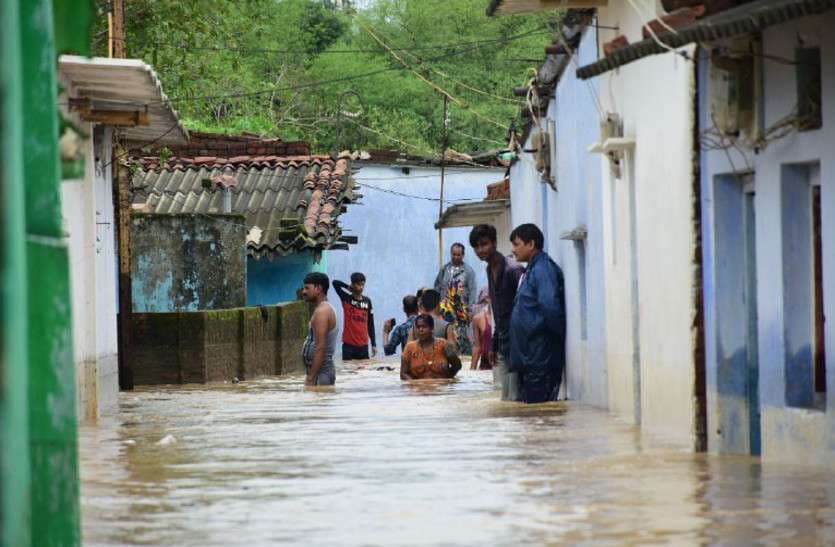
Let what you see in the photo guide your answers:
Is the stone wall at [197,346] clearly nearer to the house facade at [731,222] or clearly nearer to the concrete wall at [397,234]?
the house facade at [731,222]

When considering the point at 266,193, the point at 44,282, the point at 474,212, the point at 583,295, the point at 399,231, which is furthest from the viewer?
the point at 399,231

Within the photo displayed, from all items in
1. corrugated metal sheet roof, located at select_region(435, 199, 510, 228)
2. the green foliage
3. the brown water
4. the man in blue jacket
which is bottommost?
the brown water

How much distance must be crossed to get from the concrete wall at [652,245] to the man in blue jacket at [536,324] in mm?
1403

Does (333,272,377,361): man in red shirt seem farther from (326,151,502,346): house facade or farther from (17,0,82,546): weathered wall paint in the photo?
(17,0,82,546): weathered wall paint

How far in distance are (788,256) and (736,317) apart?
3.61 ft

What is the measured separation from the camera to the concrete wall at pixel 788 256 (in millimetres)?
9438

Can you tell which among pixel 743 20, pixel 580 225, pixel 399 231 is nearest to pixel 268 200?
pixel 399 231

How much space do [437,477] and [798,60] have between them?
3181mm

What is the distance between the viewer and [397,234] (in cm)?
4116

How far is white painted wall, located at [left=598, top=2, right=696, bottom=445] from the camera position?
11.7 m

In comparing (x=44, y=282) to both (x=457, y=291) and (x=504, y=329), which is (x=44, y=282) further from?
(x=457, y=291)

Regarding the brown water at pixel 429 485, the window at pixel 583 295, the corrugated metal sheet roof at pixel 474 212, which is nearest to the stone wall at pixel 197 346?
the window at pixel 583 295

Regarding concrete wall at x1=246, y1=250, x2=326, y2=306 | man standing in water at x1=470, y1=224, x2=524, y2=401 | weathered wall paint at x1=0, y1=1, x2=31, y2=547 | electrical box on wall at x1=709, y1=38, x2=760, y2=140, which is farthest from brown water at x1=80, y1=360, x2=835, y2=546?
concrete wall at x1=246, y1=250, x2=326, y2=306

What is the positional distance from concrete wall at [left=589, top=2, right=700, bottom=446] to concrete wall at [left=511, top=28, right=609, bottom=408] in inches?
26.6
